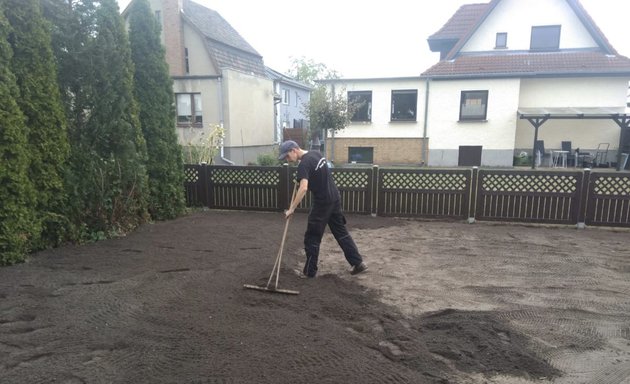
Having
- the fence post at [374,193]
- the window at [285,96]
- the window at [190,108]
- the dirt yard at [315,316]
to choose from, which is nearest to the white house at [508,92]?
the window at [190,108]

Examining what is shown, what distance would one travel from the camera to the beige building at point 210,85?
755 inches

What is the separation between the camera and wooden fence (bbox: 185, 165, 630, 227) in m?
7.83

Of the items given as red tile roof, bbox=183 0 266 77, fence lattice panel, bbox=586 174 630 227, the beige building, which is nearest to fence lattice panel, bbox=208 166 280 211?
fence lattice panel, bbox=586 174 630 227

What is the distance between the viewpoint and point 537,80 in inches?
748

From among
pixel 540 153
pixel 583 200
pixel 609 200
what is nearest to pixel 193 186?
pixel 583 200

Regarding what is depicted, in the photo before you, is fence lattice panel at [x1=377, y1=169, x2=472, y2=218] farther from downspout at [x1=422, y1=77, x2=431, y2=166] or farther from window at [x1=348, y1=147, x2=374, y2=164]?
window at [x1=348, y1=147, x2=374, y2=164]

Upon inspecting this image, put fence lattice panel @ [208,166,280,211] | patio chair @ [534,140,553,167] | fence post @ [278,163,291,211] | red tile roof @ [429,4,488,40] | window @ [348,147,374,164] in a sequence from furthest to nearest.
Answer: red tile roof @ [429,4,488,40]
window @ [348,147,374,164]
patio chair @ [534,140,553,167]
fence lattice panel @ [208,166,280,211]
fence post @ [278,163,291,211]

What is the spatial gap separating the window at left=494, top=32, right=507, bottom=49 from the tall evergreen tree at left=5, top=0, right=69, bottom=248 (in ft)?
65.6

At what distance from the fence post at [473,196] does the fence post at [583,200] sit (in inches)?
75.3

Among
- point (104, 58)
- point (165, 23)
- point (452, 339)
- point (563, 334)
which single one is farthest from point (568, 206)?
point (165, 23)

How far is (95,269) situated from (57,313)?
1.36 metres

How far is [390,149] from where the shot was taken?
2052 cm

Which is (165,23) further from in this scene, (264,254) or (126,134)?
(264,254)

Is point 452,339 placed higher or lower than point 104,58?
lower
